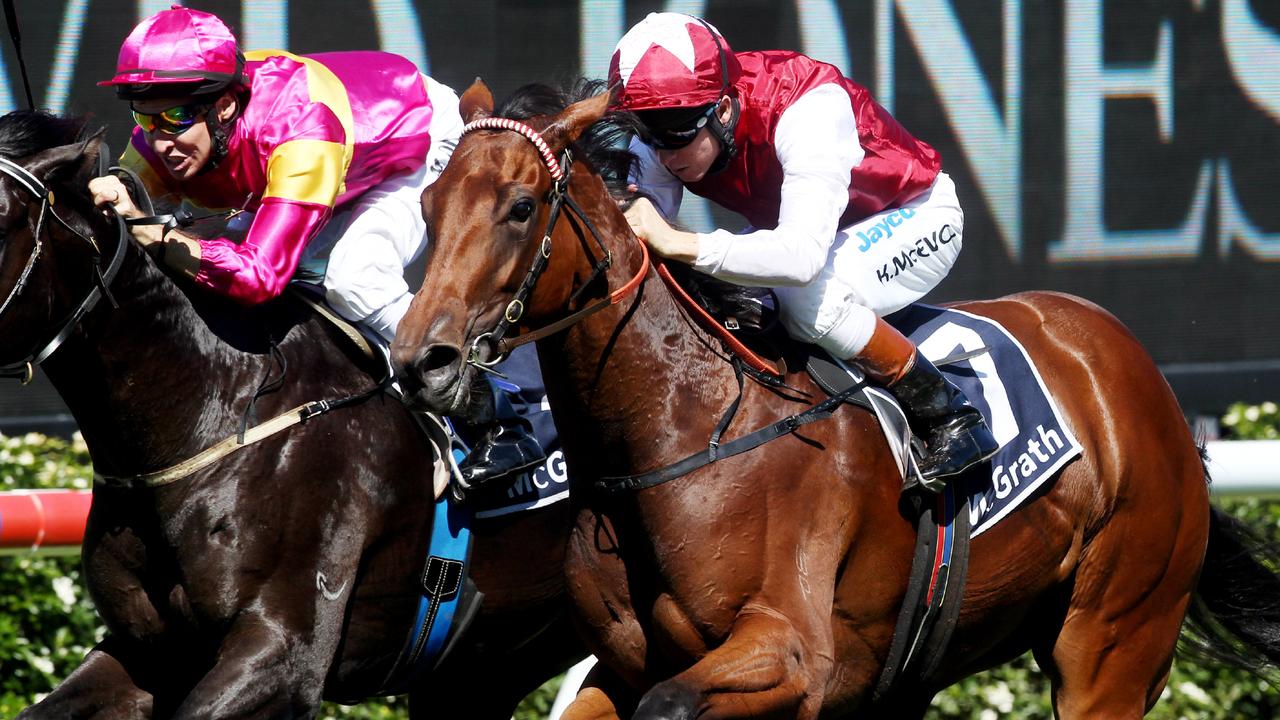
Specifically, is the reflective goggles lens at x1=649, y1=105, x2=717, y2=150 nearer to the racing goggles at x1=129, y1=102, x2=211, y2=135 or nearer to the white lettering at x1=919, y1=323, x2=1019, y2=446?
the white lettering at x1=919, y1=323, x2=1019, y2=446

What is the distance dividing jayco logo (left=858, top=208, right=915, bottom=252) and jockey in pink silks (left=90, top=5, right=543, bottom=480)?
87cm

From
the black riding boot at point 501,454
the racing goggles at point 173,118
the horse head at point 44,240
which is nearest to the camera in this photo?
the horse head at point 44,240

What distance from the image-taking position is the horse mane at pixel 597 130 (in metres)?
3.01

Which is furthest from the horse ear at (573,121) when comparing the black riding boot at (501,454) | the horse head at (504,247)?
the black riding boot at (501,454)

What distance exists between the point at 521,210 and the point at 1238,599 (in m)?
2.38

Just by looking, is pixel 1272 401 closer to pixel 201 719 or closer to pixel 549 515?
pixel 549 515

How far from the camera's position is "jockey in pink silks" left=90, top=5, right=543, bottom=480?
3.35m

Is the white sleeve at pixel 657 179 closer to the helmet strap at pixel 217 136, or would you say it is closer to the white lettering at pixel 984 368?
the white lettering at pixel 984 368

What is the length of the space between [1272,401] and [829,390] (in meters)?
2.97

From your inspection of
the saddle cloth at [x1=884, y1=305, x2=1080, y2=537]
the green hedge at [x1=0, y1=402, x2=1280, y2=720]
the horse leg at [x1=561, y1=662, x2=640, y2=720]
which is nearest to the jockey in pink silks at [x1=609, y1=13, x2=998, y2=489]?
the saddle cloth at [x1=884, y1=305, x2=1080, y2=537]

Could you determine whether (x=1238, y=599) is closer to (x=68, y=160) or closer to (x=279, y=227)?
(x=279, y=227)

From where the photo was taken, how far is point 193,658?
3.36 m

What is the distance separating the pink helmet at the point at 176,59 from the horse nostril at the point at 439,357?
44.5 inches

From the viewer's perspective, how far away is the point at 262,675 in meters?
3.21
